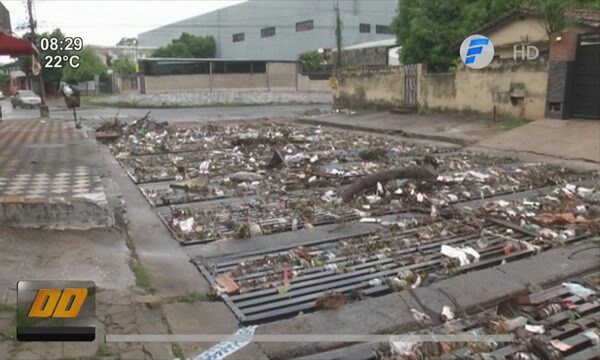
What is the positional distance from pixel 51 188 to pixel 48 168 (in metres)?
1.94

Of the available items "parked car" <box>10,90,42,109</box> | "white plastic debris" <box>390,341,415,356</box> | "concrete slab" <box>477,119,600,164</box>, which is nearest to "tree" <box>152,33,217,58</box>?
"parked car" <box>10,90,42,109</box>

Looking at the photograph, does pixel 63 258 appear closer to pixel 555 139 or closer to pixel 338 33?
pixel 555 139

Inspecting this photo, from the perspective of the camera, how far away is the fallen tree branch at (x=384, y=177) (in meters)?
6.17

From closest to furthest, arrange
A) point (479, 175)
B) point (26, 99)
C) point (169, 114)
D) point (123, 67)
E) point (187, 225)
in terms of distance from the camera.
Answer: point (187, 225) → point (479, 175) → point (169, 114) → point (26, 99) → point (123, 67)

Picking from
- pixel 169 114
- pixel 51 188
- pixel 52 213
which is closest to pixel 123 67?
pixel 169 114

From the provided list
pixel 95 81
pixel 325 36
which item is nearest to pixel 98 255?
pixel 95 81

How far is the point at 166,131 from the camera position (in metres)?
14.5

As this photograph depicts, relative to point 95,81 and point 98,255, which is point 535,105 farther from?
point 95,81

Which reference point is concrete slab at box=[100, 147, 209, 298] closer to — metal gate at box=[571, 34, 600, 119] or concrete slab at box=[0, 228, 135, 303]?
concrete slab at box=[0, 228, 135, 303]

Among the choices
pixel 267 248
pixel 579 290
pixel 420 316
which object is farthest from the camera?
pixel 267 248

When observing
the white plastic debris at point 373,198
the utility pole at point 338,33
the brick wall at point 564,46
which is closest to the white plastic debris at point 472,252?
the white plastic debris at point 373,198

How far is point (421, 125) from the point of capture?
546 inches

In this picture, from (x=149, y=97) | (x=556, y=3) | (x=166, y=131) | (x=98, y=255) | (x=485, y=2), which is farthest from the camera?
(x=149, y=97)

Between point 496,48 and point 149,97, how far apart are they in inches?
900
